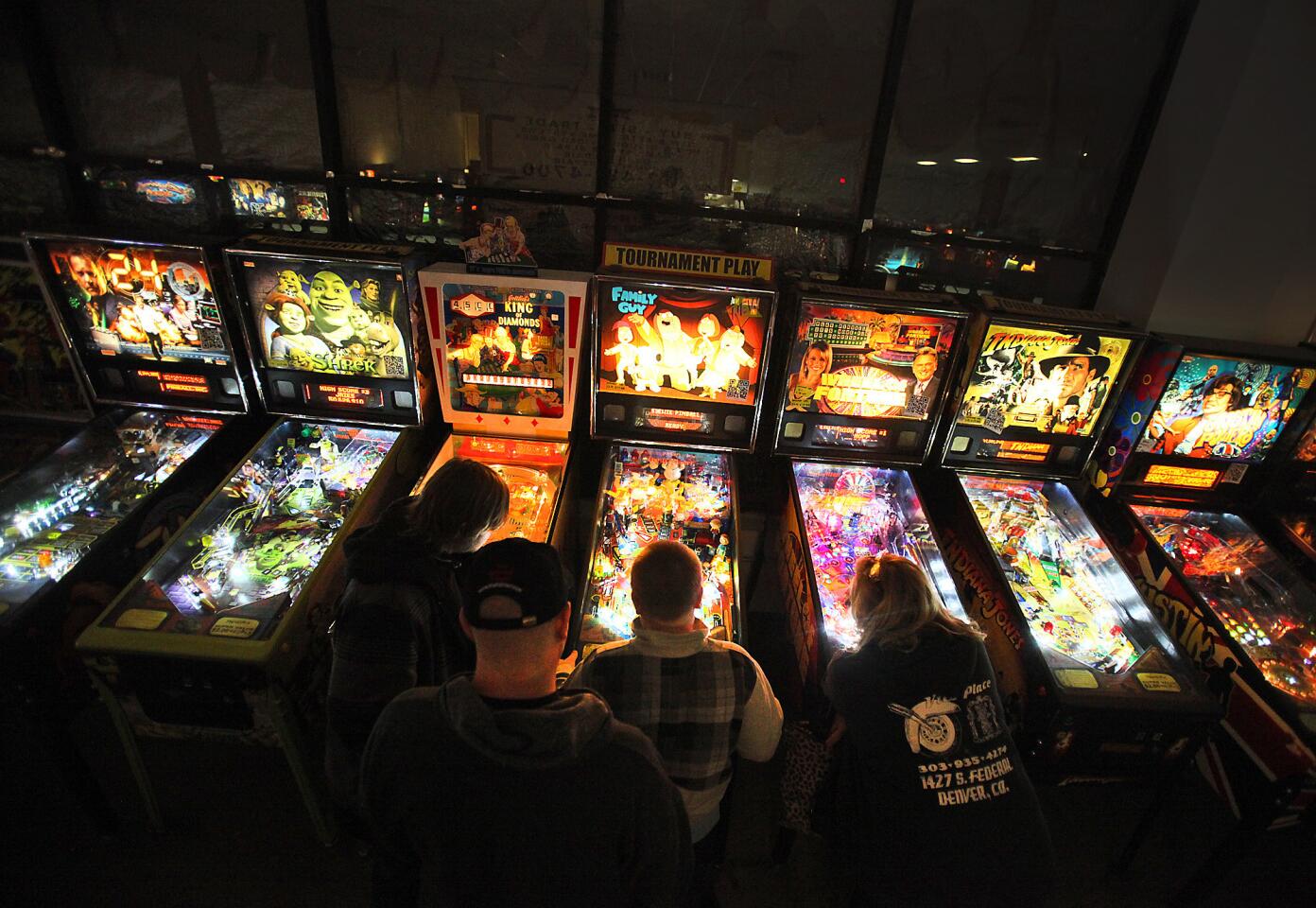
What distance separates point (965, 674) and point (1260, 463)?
99.1 inches

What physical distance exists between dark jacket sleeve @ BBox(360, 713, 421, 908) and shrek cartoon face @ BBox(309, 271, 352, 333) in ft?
7.42

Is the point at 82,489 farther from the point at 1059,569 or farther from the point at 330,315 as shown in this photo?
the point at 1059,569

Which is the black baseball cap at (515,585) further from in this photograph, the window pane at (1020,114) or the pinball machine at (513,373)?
the window pane at (1020,114)

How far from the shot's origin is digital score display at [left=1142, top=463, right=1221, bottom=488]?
3197mm

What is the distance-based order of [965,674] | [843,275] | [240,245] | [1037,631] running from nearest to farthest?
1. [965,674]
2. [1037,631]
3. [240,245]
4. [843,275]

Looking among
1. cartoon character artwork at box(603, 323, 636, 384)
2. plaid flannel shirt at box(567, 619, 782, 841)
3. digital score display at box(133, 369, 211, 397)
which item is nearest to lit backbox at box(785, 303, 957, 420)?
cartoon character artwork at box(603, 323, 636, 384)

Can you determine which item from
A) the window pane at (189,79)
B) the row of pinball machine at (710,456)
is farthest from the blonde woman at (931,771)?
the window pane at (189,79)

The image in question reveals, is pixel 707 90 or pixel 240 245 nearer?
pixel 240 245

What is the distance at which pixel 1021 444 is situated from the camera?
10.4ft

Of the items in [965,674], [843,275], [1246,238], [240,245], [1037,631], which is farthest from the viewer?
[843,275]

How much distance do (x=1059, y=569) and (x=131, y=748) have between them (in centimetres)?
383

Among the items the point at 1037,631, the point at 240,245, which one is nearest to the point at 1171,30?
the point at 1037,631

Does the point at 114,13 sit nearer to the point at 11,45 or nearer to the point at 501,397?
the point at 11,45

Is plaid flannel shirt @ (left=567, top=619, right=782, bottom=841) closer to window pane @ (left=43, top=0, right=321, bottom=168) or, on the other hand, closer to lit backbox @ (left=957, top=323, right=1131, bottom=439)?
lit backbox @ (left=957, top=323, right=1131, bottom=439)
